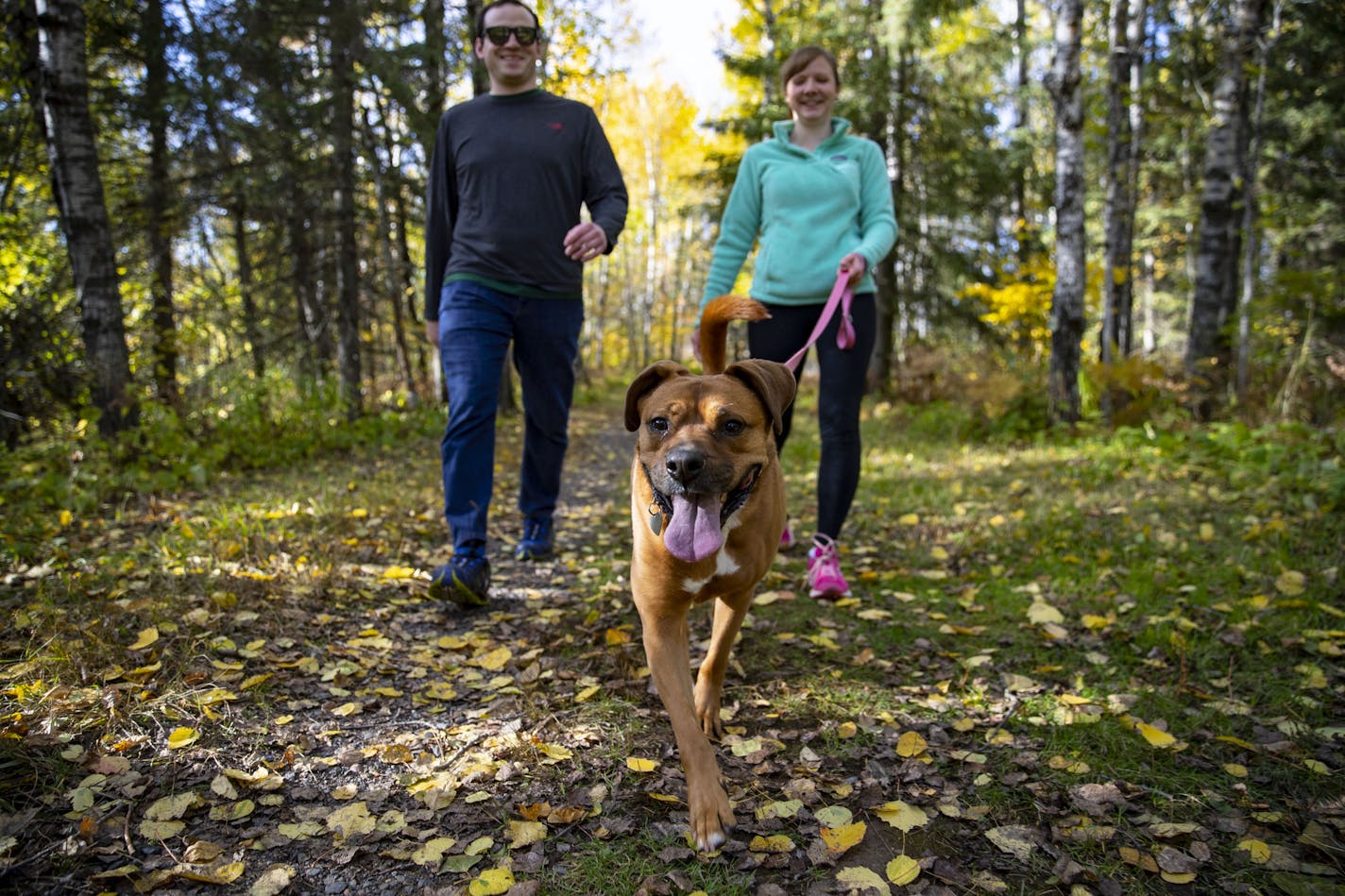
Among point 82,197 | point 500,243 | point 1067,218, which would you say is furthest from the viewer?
point 1067,218

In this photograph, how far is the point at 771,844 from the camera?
215 cm

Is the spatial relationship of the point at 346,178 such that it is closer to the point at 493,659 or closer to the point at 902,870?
the point at 493,659

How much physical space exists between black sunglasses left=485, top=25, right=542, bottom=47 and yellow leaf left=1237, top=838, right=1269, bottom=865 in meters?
4.54

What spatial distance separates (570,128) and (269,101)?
703 centimetres

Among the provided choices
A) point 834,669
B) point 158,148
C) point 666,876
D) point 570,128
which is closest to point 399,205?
point 158,148

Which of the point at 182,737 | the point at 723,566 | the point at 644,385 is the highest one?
the point at 644,385

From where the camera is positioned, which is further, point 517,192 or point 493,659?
point 517,192

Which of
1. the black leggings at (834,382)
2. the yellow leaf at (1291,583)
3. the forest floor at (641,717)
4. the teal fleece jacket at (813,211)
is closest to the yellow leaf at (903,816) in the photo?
the forest floor at (641,717)

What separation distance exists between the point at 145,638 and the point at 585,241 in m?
2.70

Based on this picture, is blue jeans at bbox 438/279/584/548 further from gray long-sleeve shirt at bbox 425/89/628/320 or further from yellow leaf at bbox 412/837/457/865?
yellow leaf at bbox 412/837/457/865

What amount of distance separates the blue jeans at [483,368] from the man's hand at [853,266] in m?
1.55

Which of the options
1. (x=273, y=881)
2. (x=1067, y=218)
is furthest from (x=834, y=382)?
(x=1067, y=218)

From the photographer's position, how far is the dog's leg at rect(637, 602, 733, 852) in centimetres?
216

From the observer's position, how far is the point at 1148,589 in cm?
396
